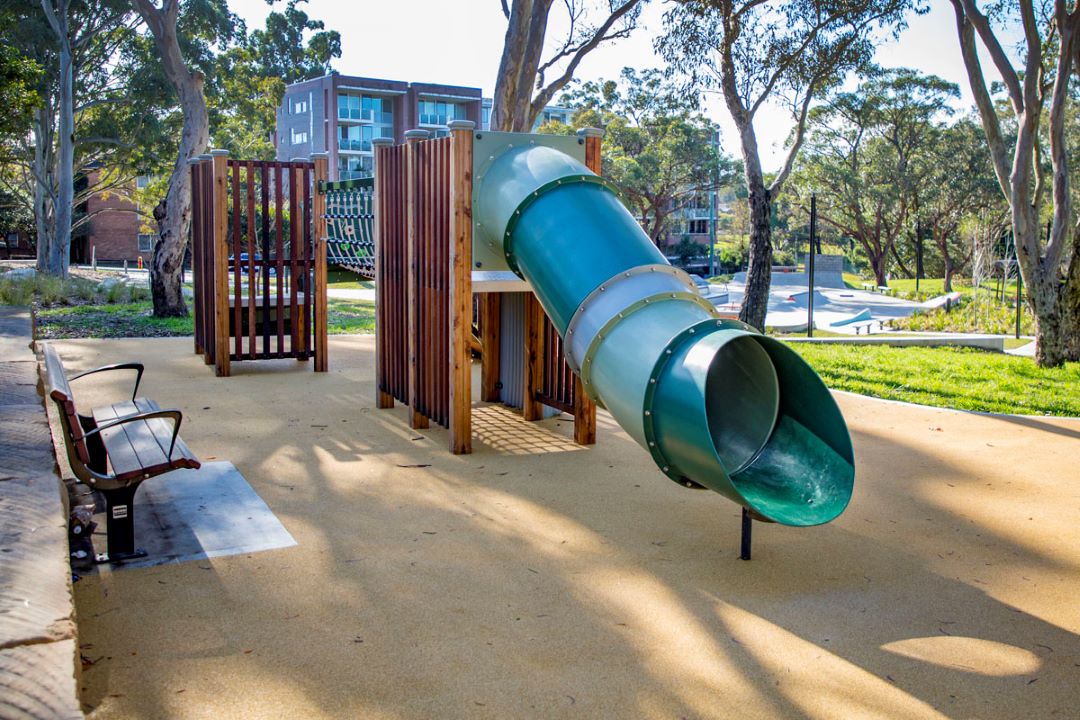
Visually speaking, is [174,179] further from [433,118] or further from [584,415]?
[433,118]

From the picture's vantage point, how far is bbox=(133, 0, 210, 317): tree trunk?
1803cm

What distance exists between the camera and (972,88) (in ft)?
44.2

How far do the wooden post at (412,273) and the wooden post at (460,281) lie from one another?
857 millimetres

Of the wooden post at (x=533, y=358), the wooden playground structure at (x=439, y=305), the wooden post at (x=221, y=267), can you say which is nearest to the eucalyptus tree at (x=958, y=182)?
the wooden post at (x=221, y=267)

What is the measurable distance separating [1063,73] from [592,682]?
1240cm

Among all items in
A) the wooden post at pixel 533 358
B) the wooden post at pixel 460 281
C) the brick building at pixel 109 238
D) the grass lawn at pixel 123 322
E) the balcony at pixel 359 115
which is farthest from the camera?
the balcony at pixel 359 115

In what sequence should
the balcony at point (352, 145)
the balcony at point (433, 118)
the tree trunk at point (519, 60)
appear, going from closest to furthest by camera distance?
1. the tree trunk at point (519, 60)
2. the balcony at point (352, 145)
3. the balcony at point (433, 118)

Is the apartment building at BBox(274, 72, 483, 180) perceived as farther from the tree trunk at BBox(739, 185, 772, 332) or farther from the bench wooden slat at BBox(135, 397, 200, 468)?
the bench wooden slat at BBox(135, 397, 200, 468)

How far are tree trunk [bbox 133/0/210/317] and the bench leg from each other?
1390cm

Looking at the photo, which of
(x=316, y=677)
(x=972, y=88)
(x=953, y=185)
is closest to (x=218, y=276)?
(x=316, y=677)

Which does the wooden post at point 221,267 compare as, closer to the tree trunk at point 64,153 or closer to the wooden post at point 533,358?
the wooden post at point 533,358

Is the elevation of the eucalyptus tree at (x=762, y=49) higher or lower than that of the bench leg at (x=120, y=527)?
higher

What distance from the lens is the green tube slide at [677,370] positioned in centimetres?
483

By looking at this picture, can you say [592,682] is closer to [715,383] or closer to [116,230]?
[715,383]
